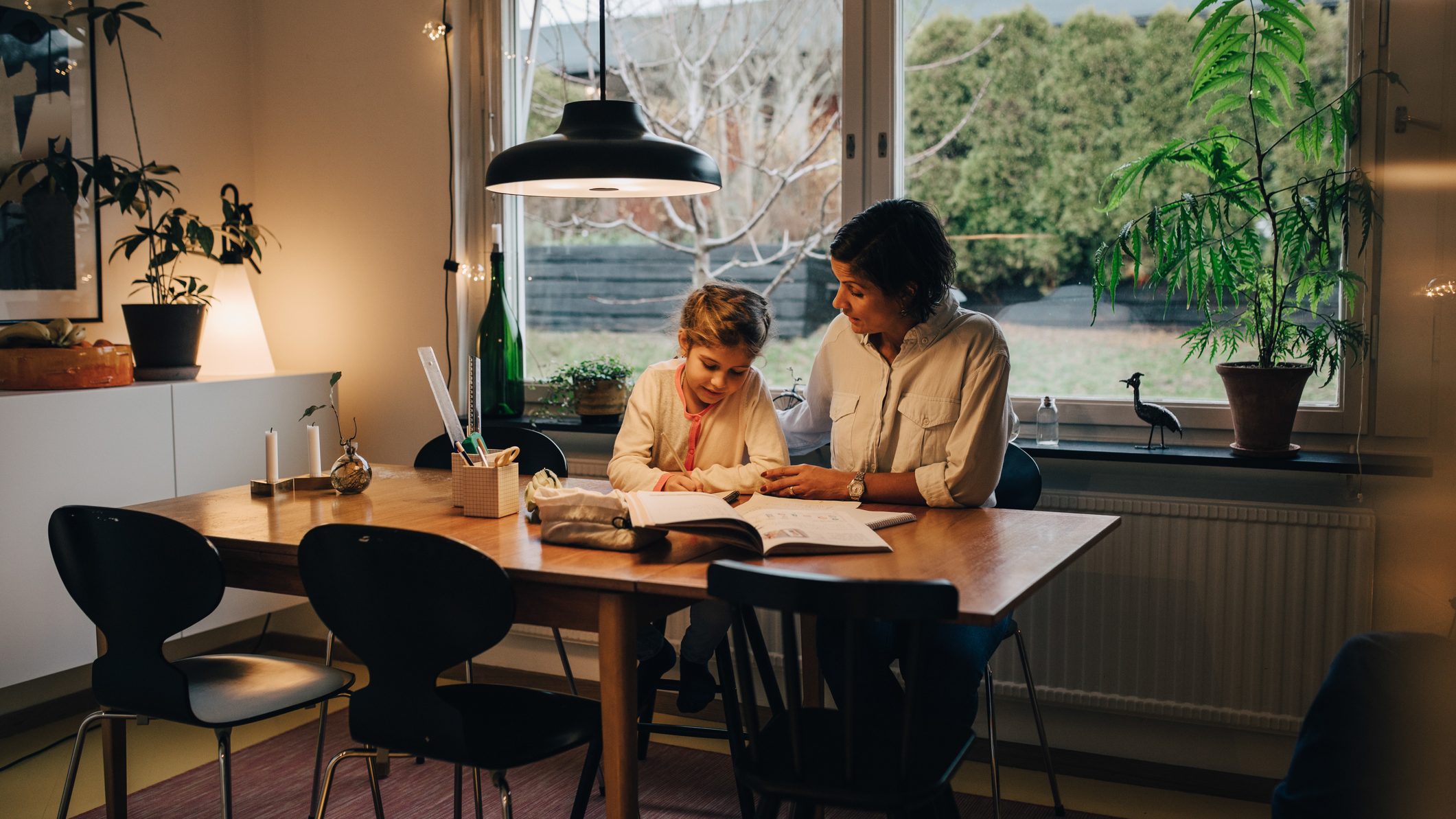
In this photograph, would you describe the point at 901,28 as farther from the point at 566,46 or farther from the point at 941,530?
the point at 941,530

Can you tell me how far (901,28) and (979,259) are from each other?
68cm

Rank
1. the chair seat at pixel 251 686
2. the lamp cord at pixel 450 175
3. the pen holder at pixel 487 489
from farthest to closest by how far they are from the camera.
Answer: the lamp cord at pixel 450 175, the pen holder at pixel 487 489, the chair seat at pixel 251 686

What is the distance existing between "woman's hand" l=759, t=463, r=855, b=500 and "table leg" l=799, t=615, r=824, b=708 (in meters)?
0.31

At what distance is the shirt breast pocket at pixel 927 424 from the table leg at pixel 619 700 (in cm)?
87

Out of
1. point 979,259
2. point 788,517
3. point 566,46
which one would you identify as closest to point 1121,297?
point 979,259

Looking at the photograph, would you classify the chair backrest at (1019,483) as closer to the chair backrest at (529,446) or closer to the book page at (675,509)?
the book page at (675,509)

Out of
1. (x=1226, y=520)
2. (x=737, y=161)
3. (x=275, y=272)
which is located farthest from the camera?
(x=275, y=272)

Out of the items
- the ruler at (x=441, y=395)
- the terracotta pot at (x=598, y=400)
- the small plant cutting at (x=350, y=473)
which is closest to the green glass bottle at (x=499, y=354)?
the terracotta pot at (x=598, y=400)

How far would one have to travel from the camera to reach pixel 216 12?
144 inches

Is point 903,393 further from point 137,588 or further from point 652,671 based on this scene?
point 137,588

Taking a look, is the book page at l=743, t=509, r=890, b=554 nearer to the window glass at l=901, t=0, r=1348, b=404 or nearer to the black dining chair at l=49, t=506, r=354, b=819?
the black dining chair at l=49, t=506, r=354, b=819

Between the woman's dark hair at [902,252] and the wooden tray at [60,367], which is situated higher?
the woman's dark hair at [902,252]

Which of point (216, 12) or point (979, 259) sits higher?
point (216, 12)

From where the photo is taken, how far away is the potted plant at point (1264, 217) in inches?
94.2
